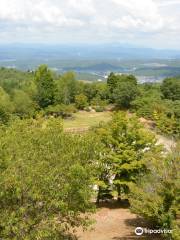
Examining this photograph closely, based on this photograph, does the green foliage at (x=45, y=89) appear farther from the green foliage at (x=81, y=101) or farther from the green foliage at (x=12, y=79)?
the green foliage at (x=12, y=79)

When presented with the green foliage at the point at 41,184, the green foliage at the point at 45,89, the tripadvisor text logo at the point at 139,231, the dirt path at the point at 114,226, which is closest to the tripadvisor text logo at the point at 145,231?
the tripadvisor text logo at the point at 139,231

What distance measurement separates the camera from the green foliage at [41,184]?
12.5 m

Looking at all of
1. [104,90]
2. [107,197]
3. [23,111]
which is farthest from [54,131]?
[104,90]

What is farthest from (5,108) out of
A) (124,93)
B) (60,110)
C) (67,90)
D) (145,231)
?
(145,231)

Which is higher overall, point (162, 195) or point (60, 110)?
point (162, 195)

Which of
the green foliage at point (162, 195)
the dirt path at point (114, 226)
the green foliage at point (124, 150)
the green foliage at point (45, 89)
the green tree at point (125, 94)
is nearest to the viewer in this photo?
the green foliage at point (162, 195)

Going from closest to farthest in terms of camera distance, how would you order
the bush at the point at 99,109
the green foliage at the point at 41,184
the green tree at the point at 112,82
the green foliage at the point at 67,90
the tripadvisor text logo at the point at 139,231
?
the green foliage at the point at 41,184 → the tripadvisor text logo at the point at 139,231 → the bush at the point at 99,109 → the green foliage at the point at 67,90 → the green tree at the point at 112,82

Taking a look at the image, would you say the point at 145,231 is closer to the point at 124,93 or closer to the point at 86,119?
the point at 86,119

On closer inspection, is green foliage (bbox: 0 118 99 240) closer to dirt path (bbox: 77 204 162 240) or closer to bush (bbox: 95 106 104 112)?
dirt path (bbox: 77 204 162 240)

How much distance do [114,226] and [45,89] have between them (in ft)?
159

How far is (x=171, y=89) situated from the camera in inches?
2778

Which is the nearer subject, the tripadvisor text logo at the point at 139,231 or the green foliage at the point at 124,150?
the tripadvisor text logo at the point at 139,231

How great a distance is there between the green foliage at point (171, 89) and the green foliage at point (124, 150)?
47978 millimetres

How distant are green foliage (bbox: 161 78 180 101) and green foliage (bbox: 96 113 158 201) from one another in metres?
48.0
